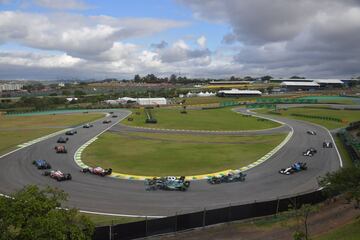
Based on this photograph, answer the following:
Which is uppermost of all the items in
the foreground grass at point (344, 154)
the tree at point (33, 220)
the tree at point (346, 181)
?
the tree at point (33, 220)

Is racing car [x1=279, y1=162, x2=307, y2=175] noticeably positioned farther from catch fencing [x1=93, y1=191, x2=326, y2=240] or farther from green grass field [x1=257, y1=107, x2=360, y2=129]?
green grass field [x1=257, y1=107, x2=360, y2=129]

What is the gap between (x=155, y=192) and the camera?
143 feet

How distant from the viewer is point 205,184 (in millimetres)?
47625

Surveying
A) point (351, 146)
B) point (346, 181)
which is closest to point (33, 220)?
point (346, 181)

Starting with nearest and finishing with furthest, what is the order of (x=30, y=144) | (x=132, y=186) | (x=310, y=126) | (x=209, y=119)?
(x=132, y=186) < (x=30, y=144) < (x=310, y=126) < (x=209, y=119)

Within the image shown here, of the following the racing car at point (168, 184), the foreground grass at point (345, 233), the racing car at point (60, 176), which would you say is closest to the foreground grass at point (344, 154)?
the foreground grass at point (345, 233)

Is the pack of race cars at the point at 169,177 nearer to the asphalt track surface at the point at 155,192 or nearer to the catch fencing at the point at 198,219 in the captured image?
the asphalt track surface at the point at 155,192

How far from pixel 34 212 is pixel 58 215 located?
119cm

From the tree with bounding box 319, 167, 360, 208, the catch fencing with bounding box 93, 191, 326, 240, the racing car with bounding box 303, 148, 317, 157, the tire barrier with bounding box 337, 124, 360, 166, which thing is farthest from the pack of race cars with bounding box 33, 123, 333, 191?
the tree with bounding box 319, 167, 360, 208

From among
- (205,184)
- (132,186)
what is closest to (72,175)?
(132,186)

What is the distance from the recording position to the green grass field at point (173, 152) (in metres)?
56.8

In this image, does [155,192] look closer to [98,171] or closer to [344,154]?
[98,171]

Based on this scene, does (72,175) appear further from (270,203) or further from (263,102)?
(263,102)

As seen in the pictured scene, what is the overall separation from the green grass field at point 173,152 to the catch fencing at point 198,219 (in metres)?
18.7
